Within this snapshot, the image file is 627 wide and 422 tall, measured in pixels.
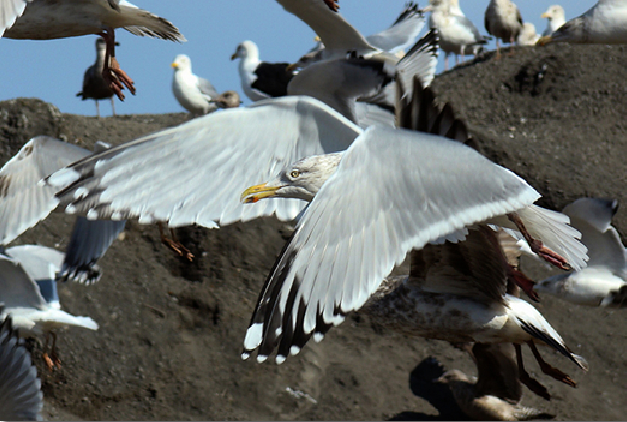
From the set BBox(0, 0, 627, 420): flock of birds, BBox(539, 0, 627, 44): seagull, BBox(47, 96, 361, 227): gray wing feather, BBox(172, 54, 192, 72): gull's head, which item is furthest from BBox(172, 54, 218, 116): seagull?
BBox(47, 96, 361, 227): gray wing feather

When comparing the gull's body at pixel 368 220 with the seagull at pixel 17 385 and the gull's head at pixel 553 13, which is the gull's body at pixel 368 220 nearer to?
the seagull at pixel 17 385

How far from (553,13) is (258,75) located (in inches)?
245

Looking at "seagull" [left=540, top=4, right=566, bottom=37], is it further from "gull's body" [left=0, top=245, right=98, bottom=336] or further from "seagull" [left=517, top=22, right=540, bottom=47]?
"gull's body" [left=0, top=245, right=98, bottom=336]

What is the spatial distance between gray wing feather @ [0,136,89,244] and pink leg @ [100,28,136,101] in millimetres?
421

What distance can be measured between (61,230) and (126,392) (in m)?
1.39

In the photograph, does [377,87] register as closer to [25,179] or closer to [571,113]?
[25,179]

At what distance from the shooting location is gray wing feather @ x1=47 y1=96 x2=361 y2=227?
2367 millimetres

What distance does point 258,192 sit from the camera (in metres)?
2.51

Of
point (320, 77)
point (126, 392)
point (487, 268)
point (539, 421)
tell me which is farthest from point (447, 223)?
point (126, 392)

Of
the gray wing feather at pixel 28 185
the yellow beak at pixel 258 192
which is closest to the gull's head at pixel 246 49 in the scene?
the gray wing feather at pixel 28 185

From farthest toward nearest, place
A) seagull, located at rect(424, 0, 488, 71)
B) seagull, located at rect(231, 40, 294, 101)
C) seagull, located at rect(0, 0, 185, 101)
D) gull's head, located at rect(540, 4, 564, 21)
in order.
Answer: gull's head, located at rect(540, 4, 564, 21), seagull, located at rect(424, 0, 488, 71), seagull, located at rect(231, 40, 294, 101), seagull, located at rect(0, 0, 185, 101)

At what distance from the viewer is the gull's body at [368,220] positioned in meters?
1.71

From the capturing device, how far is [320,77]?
12.8ft

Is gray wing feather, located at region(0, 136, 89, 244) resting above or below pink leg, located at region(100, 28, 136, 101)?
below
